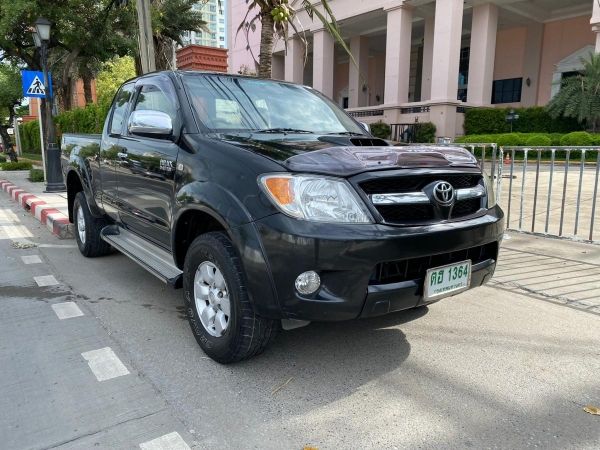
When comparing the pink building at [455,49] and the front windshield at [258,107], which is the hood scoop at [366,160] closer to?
the front windshield at [258,107]

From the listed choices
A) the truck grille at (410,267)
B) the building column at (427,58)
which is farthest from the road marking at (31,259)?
the building column at (427,58)

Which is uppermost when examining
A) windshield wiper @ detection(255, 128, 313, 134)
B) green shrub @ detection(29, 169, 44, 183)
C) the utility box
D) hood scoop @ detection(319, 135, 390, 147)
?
the utility box

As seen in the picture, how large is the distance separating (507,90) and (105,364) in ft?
90.2

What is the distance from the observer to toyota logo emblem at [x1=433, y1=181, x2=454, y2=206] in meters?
2.84

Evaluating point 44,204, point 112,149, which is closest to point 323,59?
point 44,204

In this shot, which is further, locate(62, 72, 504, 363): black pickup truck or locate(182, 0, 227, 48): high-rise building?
locate(182, 0, 227, 48): high-rise building

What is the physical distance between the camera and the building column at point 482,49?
21016mm

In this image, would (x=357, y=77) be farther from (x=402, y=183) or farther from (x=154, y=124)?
(x=402, y=183)

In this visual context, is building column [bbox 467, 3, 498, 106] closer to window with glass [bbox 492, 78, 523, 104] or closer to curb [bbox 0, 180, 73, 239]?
window with glass [bbox 492, 78, 523, 104]

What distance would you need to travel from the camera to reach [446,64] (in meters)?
20.2

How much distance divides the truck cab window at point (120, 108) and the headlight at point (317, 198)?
2692mm

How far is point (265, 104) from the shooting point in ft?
13.0

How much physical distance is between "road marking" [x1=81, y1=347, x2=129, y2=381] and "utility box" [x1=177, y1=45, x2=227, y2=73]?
795cm

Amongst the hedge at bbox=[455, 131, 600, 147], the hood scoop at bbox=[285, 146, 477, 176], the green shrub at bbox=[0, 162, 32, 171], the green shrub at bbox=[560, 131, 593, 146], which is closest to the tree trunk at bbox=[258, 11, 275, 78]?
the hood scoop at bbox=[285, 146, 477, 176]
